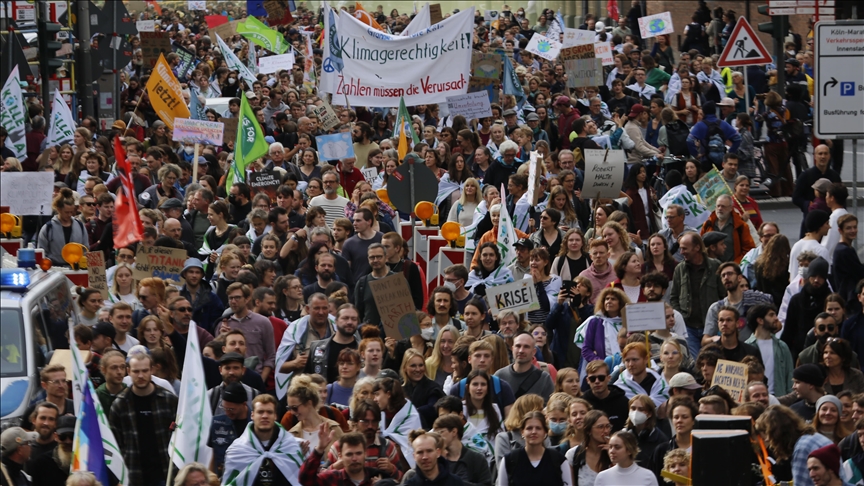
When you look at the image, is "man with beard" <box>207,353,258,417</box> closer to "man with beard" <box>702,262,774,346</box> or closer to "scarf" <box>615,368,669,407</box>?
"scarf" <box>615,368,669,407</box>

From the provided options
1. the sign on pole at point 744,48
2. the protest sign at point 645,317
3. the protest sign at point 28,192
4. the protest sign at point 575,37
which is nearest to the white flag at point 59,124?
the protest sign at point 28,192

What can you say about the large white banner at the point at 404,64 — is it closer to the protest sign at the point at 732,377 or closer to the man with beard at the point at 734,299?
the man with beard at the point at 734,299

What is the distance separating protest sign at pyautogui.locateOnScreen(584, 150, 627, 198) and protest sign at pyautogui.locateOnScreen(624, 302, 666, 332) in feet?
15.6

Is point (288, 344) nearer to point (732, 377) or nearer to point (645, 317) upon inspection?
point (645, 317)

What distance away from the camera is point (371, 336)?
1127 centimetres

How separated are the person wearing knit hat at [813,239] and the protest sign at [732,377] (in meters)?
2.88

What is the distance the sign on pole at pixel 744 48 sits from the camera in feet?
71.4

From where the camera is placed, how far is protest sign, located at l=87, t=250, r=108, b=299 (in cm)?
1338

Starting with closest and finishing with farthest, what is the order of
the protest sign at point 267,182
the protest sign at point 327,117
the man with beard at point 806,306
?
the man with beard at point 806,306, the protest sign at point 267,182, the protest sign at point 327,117

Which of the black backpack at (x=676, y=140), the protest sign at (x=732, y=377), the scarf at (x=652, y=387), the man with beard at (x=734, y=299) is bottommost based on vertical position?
the scarf at (x=652, y=387)

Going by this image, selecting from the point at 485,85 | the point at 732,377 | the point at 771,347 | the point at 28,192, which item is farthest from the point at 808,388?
the point at 485,85

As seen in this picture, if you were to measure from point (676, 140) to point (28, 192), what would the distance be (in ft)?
28.6

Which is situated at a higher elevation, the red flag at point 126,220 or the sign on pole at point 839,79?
the sign on pole at point 839,79

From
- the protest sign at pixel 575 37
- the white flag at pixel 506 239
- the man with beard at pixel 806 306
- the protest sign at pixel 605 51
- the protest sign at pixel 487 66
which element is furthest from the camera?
the protest sign at pixel 575 37
